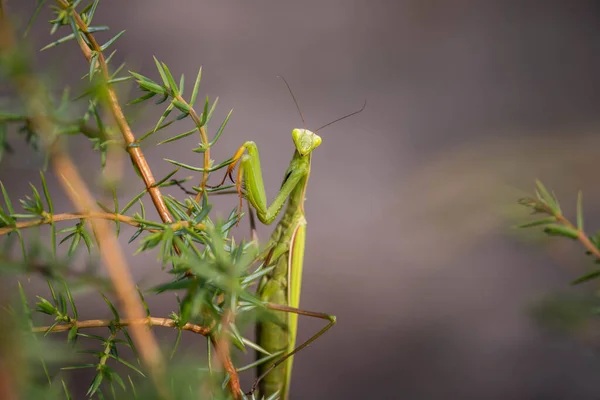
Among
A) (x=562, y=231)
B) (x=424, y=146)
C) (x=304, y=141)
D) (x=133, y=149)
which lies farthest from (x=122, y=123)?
(x=424, y=146)

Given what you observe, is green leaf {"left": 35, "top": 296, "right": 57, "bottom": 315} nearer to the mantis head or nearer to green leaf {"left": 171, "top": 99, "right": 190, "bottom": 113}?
green leaf {"left": 171, "top": 99, "right": 190, "bottom": 113}

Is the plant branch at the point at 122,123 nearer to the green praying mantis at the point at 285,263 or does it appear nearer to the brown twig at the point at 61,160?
the brown twig at the point at 61,160

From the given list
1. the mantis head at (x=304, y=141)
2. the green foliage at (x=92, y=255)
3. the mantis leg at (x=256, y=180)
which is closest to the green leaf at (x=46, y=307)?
the green foliage at (x=92, y=255)

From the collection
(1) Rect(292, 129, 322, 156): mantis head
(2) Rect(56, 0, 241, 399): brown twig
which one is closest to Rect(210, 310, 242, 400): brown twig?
(2) Rect(56, 0, 241, 399): brown twig

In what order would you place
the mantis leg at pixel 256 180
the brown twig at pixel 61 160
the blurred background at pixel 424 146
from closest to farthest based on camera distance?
the brown twig at pixel 61 160
the mantis leg at pixel 256 180
the blurred background at pixel 424 146

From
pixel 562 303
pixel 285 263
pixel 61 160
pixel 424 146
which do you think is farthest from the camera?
pixel 424 146

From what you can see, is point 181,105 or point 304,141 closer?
point 181,105

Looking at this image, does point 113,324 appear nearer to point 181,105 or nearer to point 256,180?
point 181,105

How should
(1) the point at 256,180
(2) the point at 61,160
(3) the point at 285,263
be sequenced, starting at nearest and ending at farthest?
(2) the point at 61,160 → (1) the point at 256,180 → (3) the point at 285,263

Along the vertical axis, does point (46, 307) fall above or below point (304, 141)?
below

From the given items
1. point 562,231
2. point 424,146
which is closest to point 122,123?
point 562,231
